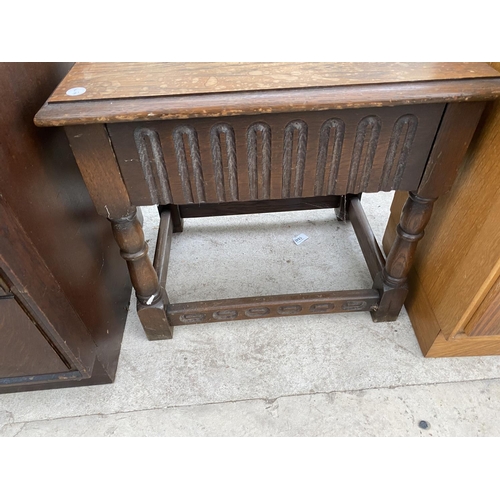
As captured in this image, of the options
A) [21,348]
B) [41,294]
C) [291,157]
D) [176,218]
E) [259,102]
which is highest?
[259,102]

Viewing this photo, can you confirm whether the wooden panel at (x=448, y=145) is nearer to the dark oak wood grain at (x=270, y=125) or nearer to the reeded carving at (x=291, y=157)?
the dark oak wood grain at (x=270, y=125)

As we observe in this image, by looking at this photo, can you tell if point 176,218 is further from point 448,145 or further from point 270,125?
point 448,145

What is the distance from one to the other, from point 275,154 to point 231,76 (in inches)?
7.4

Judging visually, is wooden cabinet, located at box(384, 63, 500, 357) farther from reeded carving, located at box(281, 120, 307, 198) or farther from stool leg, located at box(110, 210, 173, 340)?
stool leg, located at box(110, 210, 173, 340)

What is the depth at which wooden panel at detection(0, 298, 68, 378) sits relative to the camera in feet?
2.99

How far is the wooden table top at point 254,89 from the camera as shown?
0.77 m

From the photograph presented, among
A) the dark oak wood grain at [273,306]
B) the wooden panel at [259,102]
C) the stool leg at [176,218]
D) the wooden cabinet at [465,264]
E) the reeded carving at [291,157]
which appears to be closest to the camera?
the wooden panel at [259,102]

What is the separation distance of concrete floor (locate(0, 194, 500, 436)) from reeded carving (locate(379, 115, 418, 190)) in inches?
24.3

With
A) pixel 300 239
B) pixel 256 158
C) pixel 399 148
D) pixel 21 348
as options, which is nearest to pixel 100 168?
pixel 256 158

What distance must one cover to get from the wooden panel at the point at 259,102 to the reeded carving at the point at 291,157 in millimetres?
78

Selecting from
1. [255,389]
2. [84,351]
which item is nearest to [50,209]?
[84,351]

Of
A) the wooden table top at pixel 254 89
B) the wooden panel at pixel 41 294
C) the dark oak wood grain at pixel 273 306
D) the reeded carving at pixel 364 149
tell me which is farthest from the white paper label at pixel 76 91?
the dark oak wood grain at pixel 273 306

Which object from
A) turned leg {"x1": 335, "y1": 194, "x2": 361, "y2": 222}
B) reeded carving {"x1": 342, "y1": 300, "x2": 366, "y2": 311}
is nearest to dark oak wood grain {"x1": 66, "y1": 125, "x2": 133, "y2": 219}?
reeded carving {"x1": 342, "y1": 300, "x2": 366, "y2": 311}

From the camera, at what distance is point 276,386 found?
127 cm
